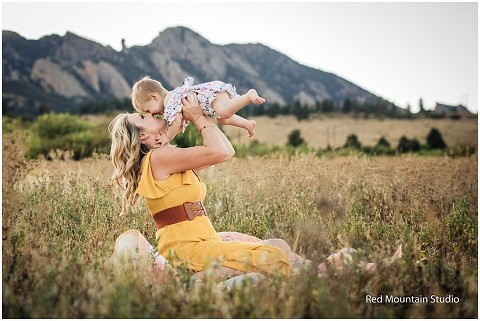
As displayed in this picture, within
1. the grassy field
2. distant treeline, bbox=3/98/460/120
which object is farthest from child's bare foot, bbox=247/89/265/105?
distant treeline, bbox=3/98/460/120

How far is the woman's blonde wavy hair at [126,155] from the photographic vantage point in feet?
12.4

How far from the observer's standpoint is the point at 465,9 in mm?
4750

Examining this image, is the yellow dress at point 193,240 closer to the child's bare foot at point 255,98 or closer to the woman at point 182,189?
the woman at point 182,189

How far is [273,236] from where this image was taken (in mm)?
4895

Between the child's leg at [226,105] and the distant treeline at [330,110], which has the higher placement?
the distant treeline at [330,110]

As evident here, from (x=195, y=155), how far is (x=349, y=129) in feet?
192

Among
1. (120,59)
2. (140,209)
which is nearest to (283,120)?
(140,209)

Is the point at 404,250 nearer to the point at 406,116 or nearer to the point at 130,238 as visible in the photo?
the point at 130,238

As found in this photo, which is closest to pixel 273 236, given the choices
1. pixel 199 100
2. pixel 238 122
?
pixel 238 122

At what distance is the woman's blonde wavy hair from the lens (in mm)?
3791

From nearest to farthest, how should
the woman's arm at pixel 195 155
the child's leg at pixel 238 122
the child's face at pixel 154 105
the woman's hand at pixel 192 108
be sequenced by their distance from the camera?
the woman's arm at pixel 195 155 → the woman's hand at pixel 192 108 → the child's leg at pixel 238 122 → the child's face at pixel 154 105

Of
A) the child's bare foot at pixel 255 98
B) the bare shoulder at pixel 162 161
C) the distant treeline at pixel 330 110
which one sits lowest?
the bare shoulder at pixel 162 161

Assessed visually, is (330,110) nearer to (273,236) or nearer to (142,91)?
(273,236)

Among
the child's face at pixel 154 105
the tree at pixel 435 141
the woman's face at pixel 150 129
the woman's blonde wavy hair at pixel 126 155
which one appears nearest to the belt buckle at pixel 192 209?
the woman's blonde wavy hair at pixel 126 155
